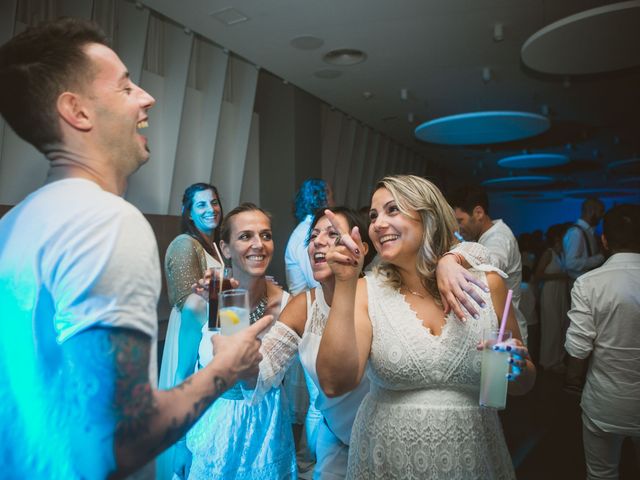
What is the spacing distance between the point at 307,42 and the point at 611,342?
12.1 ft

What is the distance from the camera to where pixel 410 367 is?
134cm

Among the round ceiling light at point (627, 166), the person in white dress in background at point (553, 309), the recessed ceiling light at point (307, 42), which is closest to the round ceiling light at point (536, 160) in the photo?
the round ceiling light at point (627, 166)

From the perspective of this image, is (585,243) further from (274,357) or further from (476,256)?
(274,357)

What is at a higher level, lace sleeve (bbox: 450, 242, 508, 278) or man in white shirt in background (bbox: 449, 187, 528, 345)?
man in white shirt in background (bbox: 449, 187, 528, 345)

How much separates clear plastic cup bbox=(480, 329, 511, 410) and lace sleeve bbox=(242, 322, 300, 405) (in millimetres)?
687

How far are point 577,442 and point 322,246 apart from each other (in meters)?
2.83

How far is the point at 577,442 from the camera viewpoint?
11.0 ft

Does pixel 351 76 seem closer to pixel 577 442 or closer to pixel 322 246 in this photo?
pixel 322 246

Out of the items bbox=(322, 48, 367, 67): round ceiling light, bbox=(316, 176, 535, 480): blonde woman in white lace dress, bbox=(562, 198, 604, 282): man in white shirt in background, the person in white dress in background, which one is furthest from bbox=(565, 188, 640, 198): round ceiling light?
bbox=(316, 176, 535, 480): blonde woman in white lace dress

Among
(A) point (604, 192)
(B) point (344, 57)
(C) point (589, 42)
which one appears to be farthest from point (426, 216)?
(A) point (604, 192)

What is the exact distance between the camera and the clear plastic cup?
1.24 metres

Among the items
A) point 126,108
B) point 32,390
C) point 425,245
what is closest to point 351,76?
point 425,245

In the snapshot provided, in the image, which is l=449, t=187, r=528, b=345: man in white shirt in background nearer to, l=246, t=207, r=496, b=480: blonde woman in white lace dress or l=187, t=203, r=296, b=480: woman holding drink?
l=246, t=207, r=496, b=480: blonde woman in white lace dress

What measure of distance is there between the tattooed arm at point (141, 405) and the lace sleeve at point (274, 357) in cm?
70
